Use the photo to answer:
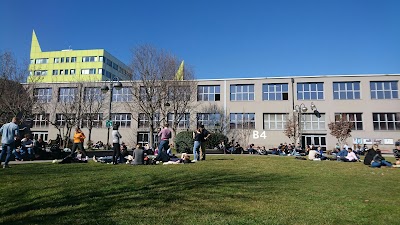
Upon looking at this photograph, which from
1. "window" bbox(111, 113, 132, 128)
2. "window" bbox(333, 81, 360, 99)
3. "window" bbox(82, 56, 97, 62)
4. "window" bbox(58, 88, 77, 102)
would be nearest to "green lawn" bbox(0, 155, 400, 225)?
"window" bbox(58, 88, 77, 102)

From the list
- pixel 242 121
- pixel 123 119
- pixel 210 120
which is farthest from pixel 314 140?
pixel 123 119

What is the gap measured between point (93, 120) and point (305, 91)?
92.9 feet

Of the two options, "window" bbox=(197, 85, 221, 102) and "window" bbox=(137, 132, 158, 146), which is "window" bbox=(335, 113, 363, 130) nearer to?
"window" bbox=(197, 85, 221, 102)

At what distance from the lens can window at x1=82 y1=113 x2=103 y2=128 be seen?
127 ft

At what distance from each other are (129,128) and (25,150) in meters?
28.2

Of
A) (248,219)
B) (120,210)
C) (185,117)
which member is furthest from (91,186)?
(185,117)

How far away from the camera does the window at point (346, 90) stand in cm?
3859

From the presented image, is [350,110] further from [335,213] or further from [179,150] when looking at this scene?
[335,213]

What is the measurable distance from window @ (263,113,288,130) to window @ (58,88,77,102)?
25.2 m

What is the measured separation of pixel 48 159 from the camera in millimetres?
15438

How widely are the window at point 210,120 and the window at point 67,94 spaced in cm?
1648

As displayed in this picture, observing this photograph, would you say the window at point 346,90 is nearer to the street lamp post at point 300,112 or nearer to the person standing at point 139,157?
the street lamp post at point 300,112

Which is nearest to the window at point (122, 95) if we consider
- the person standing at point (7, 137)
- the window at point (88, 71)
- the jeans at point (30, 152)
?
the jeans at point (30, 152)

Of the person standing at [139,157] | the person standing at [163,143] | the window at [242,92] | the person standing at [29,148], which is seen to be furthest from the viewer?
the window at [242,92]
